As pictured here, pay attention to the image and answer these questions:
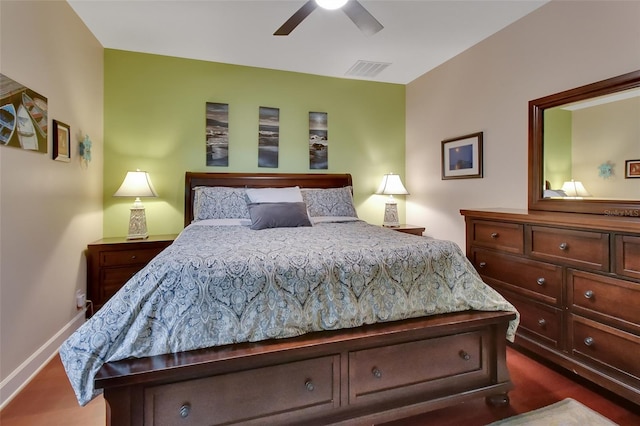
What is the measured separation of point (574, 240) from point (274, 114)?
3.09 metres

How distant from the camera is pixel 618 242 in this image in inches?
66.1

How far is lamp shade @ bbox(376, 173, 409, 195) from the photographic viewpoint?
3981 mm

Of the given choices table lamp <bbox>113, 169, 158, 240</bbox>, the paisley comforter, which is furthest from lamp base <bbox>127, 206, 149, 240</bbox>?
the paisley comforter

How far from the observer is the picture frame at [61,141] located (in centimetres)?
229

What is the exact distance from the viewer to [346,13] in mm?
2137

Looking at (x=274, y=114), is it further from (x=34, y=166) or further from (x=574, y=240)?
(x=574, y=240)

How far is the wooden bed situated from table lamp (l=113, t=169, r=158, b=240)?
6.98 ft

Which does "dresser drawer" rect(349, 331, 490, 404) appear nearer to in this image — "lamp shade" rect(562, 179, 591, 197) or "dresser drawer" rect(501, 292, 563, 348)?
"dresser drawer" rect(501, 292, 563, 348)

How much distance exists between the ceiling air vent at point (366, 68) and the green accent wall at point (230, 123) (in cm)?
21

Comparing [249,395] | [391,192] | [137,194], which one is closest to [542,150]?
[391,192]

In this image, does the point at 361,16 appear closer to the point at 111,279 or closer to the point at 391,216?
the point at 391,216

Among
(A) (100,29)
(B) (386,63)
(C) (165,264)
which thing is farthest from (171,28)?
(C) (165,264)

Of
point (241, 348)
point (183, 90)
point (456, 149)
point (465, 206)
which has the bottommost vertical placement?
point (241, 348)

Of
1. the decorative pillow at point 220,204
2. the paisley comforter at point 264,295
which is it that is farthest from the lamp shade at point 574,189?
the decorative pillow at point 220,204
